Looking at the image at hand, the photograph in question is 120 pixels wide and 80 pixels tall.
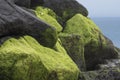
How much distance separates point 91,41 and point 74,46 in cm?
529

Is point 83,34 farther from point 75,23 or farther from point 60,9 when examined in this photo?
point 60,9

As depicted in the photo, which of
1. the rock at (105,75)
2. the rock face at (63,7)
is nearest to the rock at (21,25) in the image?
the rock at (105,75)

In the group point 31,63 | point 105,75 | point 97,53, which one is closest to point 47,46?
point 31,63

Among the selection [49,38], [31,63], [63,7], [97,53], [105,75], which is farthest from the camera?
[63,7]

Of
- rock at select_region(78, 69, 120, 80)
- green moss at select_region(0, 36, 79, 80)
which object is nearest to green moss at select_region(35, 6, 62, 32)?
rock at select_region(78, 69, 120, 80)

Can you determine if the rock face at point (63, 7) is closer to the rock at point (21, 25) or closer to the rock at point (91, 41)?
the rock at point (91, 41)

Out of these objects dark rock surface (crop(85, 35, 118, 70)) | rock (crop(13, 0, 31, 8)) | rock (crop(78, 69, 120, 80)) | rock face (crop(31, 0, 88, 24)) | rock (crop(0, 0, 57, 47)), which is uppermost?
rock (crop(0, 0, 57, 47))

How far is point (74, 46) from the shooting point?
4459 centimetres

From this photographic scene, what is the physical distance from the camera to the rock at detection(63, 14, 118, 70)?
49531 millimetres

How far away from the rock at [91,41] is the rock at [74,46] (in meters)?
3.38

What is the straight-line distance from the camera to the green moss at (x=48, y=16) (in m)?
46.2

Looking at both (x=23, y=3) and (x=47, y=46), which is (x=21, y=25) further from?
(x=23, y=3)

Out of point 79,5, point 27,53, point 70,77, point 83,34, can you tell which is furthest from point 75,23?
point 27,53

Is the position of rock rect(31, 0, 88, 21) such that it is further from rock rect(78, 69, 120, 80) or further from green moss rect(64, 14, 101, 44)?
rock rect(78, 69, 120, 80)
